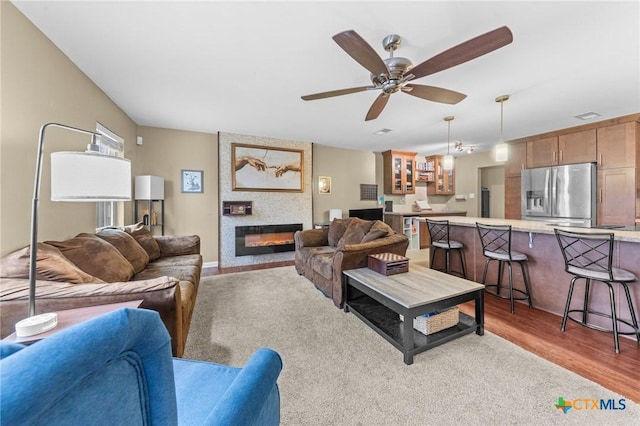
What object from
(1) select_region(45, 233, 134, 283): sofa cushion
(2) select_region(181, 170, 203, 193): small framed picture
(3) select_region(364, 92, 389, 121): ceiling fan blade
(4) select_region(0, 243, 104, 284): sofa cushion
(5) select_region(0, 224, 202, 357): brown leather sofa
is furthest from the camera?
(2) select_region(181, 170, 203, 193): small framed picture

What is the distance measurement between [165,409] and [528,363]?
7.74ft

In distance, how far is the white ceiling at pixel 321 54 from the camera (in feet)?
5.74

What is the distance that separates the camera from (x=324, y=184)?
5809mm

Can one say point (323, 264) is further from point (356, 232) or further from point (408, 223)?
point (408, 223)

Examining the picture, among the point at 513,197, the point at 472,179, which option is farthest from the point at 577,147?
the point at 472,179

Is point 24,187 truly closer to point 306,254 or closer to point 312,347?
point 312,347

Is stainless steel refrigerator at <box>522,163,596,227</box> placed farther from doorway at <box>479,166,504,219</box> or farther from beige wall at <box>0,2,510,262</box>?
beige wall at <box>0,2,510,262</box>

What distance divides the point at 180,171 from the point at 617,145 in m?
7.10

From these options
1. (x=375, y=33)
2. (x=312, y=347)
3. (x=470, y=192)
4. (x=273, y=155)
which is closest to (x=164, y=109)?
(x=273, y=155)

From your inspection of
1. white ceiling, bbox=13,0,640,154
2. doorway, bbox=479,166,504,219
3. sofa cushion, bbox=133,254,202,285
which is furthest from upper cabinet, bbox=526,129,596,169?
sofa cushion, bbox=133,254,202,285

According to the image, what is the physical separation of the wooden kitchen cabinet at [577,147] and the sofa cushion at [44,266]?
21.7 feet

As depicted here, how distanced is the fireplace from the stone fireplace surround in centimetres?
7

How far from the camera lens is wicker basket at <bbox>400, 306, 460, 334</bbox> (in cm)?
212

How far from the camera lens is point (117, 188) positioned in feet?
4.65
